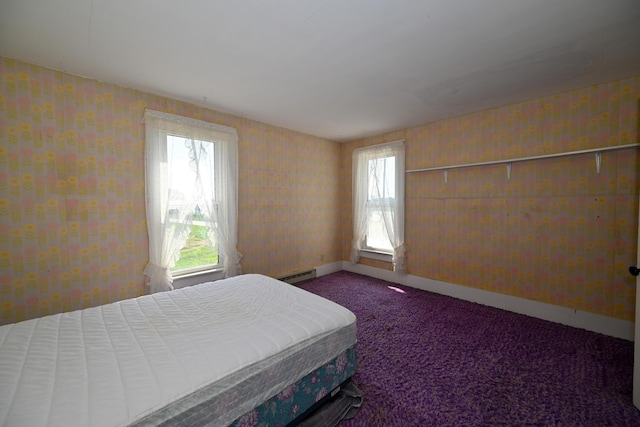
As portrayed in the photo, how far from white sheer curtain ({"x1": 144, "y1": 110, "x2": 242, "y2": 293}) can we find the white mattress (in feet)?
2.97

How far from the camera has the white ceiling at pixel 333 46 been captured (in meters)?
1.49

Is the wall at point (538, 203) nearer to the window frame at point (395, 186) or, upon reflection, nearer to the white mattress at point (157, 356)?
the window frame at point (395, 186)

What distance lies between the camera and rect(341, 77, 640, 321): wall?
7.84 ft

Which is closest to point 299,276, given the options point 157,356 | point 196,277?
point 196,277

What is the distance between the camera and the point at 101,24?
5.28ft

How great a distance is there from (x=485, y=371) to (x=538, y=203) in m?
2.01

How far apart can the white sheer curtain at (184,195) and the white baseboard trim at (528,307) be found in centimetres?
272

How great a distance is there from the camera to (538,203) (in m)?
2.81

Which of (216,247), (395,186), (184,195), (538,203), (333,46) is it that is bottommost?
(216,247)

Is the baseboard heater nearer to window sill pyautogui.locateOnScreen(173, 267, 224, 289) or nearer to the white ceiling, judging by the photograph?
window sill pyautogui.locateOnScreen(173, 267, 224, 289)

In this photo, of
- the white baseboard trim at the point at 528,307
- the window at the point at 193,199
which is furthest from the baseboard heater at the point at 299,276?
the white baseboard trim at the point at 528,307

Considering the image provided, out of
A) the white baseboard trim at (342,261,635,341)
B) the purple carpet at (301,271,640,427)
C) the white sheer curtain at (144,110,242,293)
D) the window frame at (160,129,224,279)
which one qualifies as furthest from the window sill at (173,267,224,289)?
the white baseboard trim at (342,261,635,341)

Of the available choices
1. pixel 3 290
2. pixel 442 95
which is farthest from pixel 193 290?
pixel 442 95

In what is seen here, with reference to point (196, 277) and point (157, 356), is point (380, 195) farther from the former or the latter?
point (157, 356)
